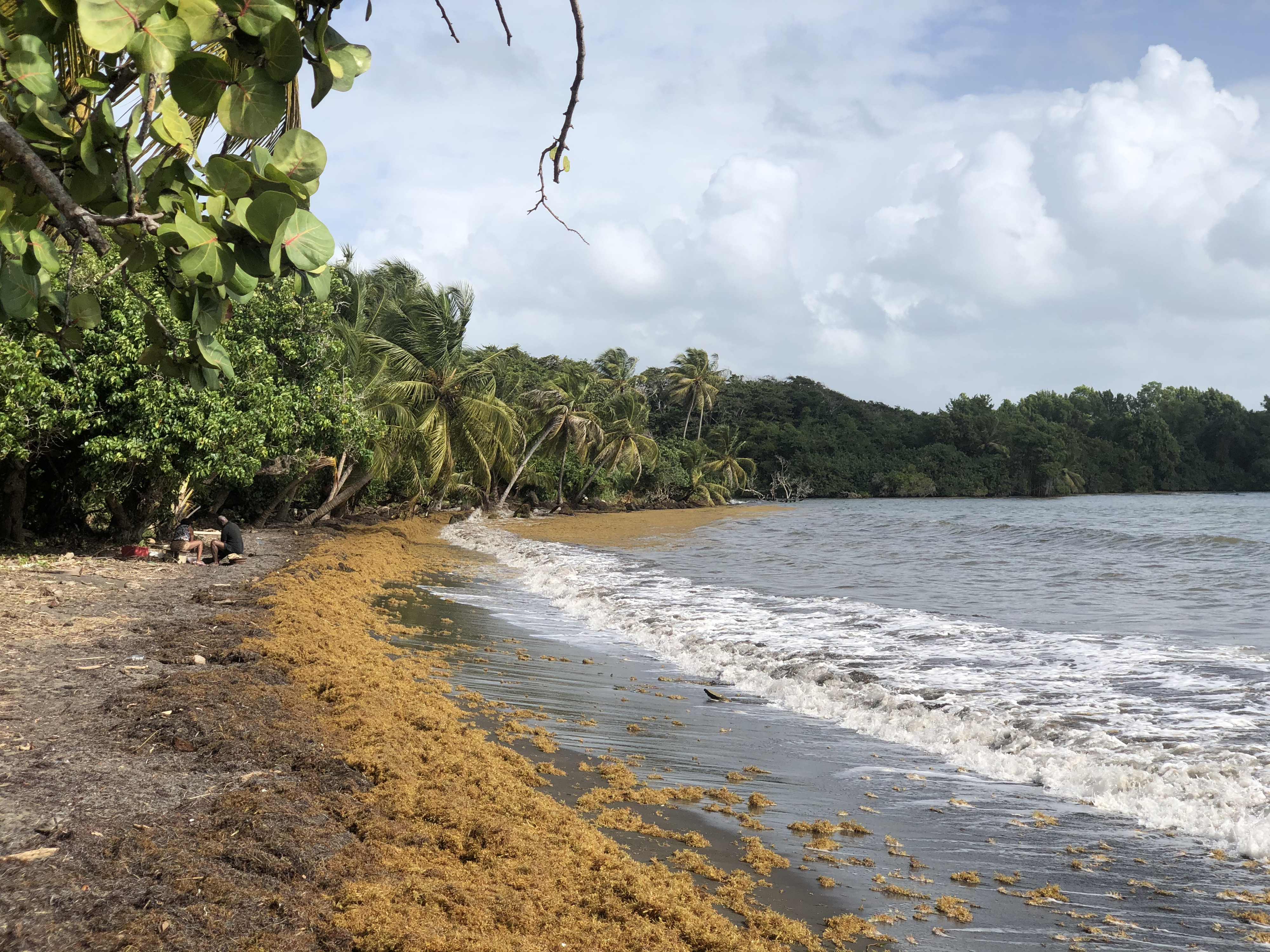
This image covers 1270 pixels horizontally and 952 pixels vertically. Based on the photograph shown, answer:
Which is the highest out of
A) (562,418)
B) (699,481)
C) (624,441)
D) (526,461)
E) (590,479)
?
(562,418)

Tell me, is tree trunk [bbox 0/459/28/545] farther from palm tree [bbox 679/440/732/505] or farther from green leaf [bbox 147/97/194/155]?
palm tree [bbox 679/440/732/505]

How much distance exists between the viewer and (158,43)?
135 centimetres

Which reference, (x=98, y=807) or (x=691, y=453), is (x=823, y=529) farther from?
(x=98, y=807)

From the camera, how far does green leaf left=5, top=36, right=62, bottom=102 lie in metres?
1.51

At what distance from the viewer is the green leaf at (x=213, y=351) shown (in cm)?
180

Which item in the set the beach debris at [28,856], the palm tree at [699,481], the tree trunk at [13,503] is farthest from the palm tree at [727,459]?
the beach debris at [28,856]

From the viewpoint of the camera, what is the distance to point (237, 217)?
1459 mm

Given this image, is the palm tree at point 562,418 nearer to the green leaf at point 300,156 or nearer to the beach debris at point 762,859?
the beach debris at point 762,859

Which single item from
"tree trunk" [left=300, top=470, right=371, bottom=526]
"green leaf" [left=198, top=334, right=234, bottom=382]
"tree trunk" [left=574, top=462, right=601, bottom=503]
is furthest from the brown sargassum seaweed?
"tree trunk" [left=574, top=462, right=601, bottom=503]

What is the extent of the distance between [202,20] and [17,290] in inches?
37.9

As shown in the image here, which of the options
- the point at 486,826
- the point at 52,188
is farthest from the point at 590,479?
the point at 52,188

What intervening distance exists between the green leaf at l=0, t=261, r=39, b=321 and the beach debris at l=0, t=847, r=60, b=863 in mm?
2006

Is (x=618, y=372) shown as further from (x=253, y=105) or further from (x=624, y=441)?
(x=253, y=105)

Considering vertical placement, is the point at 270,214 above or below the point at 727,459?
below
